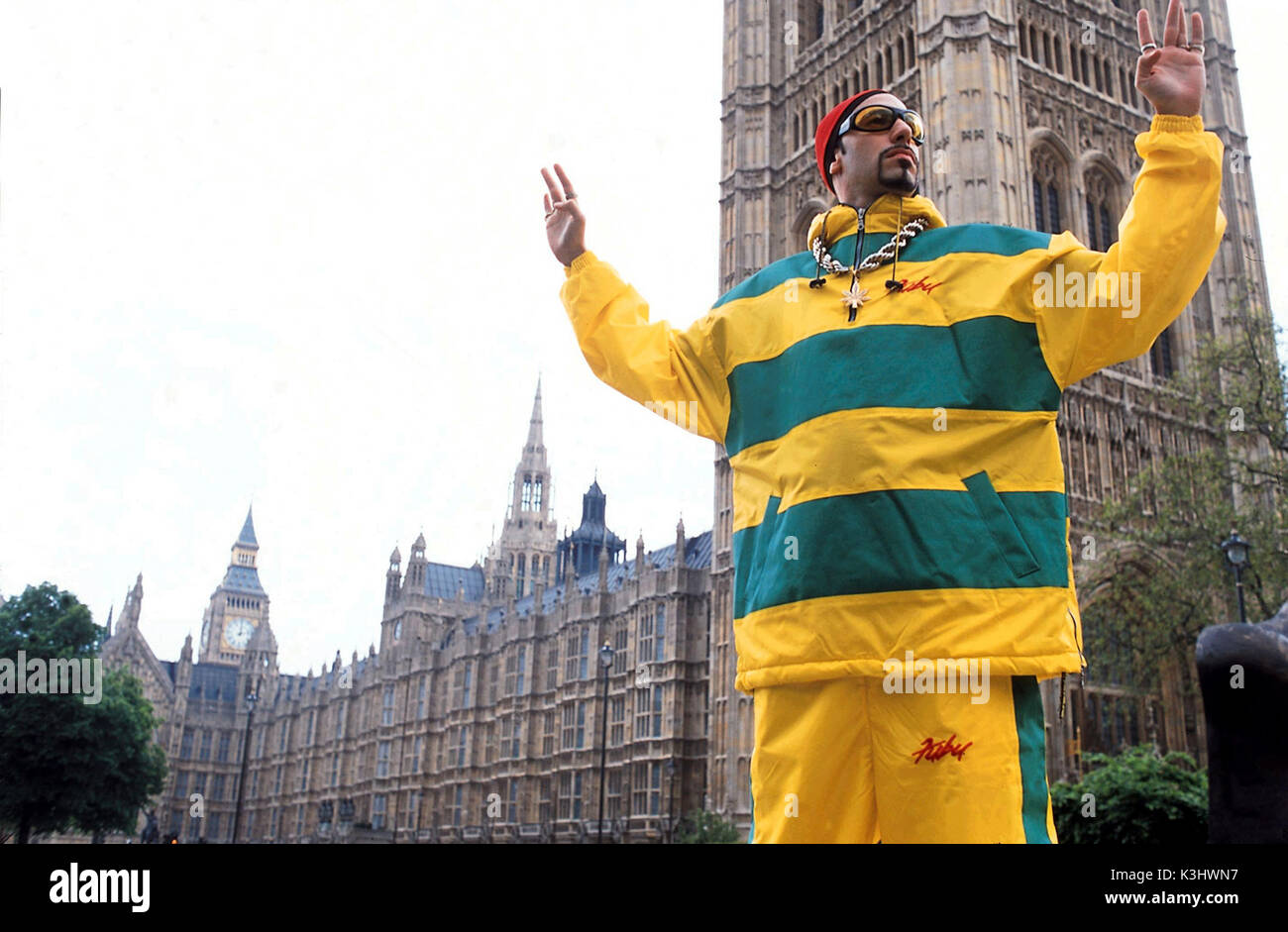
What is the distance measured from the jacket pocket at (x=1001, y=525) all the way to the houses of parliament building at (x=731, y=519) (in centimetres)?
1951

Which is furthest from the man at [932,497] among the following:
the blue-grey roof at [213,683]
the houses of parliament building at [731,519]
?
the blue-grey roof at [213,683]

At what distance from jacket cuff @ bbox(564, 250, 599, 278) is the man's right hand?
1cm

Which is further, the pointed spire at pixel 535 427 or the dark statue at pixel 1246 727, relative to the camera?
the pointed spire at pixel 535 427

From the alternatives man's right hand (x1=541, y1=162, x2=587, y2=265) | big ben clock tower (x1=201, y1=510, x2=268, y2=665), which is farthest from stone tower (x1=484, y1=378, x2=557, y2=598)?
man's right hand (x1=541, y1=162, x2=587, y2=265)

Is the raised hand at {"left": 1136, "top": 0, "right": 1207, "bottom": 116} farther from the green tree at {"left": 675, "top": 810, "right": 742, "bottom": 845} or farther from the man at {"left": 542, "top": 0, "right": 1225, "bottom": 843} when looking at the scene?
the green tree at {"left": 675, "top": 810, "right": 742, "bottom": 845}

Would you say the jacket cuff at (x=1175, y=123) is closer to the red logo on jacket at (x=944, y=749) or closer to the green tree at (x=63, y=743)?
the red logo on jacket at (x=944, y=749)

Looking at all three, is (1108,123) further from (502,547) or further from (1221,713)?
(502,547)

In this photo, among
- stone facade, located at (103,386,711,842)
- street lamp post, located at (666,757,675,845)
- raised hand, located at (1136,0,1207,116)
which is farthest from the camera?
stone facade, located at (103,386,711,842)

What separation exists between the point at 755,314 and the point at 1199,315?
2876 cm

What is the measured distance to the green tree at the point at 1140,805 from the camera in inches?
548

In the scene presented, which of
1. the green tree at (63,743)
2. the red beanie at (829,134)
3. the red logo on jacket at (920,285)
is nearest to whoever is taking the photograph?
the red logo on jacket at (920,285)

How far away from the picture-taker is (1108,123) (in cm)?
2820

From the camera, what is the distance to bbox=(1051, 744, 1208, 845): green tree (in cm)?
1393
